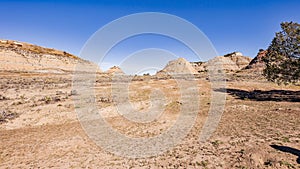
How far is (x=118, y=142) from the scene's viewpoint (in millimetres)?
13016

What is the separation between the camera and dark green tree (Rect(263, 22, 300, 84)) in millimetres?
25141

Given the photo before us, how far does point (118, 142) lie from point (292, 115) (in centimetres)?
1580

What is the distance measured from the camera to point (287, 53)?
26.0m

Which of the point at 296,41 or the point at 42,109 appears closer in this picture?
the point at 42,109

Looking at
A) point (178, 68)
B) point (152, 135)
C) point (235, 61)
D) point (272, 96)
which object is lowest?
point (152, 135)

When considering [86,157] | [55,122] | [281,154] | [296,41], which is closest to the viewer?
[281,154]

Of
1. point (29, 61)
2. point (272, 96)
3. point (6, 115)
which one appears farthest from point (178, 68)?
point (6, 115)

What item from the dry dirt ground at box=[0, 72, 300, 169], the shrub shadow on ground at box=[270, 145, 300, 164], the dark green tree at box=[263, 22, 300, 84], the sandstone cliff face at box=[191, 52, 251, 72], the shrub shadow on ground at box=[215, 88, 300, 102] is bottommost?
the dry dirt ground at box=[0, 72, 300, 169]

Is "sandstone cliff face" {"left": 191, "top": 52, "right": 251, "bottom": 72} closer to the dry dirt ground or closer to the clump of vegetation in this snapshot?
the dry dirt ground

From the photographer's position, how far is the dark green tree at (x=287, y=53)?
25141 millimetres

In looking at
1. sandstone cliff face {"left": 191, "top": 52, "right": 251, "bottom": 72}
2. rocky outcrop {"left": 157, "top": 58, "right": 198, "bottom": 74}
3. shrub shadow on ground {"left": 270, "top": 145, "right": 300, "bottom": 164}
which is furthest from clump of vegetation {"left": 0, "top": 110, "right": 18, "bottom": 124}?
sandstone cliff face {"left": 191, "top": 52, "right": 251, "bottom": 72}

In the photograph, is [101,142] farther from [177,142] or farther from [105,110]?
[105,110]

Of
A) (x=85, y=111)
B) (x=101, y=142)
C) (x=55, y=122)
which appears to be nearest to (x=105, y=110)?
(x=85, y=111)

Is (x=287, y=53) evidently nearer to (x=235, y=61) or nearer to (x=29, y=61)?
(x=29, y=61)
